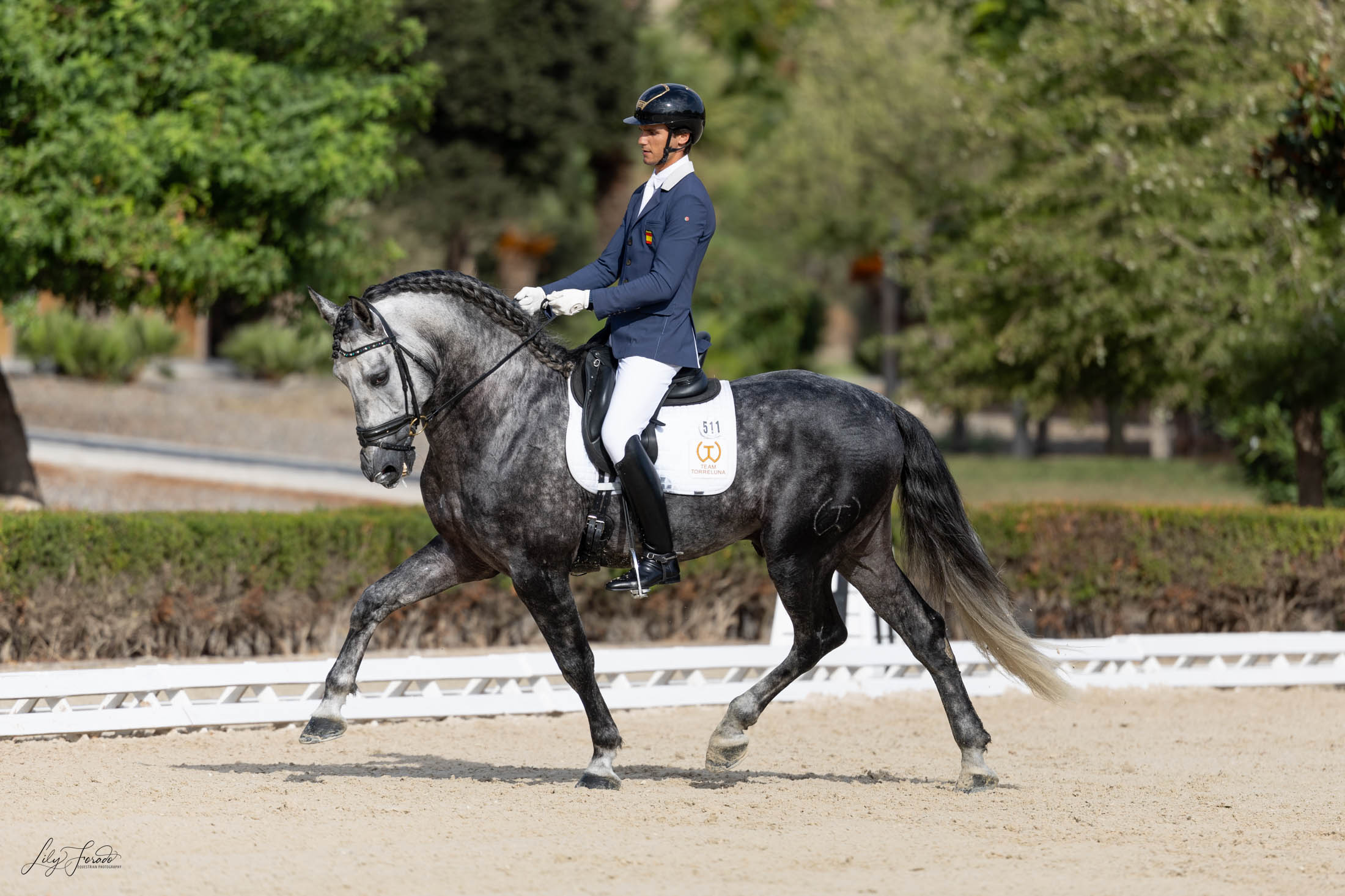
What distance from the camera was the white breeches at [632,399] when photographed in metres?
6.48

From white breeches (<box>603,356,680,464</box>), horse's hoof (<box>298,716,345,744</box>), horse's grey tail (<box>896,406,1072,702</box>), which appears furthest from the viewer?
horse's grey tail (<box>896,406,1072,702</box>)

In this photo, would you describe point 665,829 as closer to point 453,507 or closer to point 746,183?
point 453,507

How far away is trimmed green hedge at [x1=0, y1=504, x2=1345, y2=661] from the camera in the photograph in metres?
10.4

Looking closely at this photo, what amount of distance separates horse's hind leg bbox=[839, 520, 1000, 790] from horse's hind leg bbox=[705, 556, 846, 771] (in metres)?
0.20

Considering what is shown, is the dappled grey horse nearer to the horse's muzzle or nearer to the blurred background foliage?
the horse's muzzle

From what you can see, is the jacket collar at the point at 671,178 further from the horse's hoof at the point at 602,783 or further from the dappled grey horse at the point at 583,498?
the horse's hoof at the point at 602,783

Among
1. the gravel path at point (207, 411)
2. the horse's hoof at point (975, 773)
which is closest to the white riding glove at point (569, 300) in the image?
the horse's hoof at point (975, 773)

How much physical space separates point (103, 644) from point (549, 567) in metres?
5.31

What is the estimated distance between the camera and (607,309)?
650 cm

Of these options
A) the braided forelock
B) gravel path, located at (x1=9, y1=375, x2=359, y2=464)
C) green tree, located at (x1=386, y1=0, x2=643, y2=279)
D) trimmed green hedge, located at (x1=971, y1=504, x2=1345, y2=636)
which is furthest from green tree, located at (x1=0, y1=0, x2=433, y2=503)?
green tree, located at (x1=386, y1=0, x2=643, y2=279)

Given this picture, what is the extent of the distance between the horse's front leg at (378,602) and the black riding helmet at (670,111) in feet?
6.66

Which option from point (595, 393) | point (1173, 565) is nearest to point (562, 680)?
point (595, 393)

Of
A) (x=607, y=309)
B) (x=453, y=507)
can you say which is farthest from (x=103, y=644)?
(x=607, y=309)

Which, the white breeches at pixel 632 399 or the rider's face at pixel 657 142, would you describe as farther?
the rider's face at pixel 657 142
